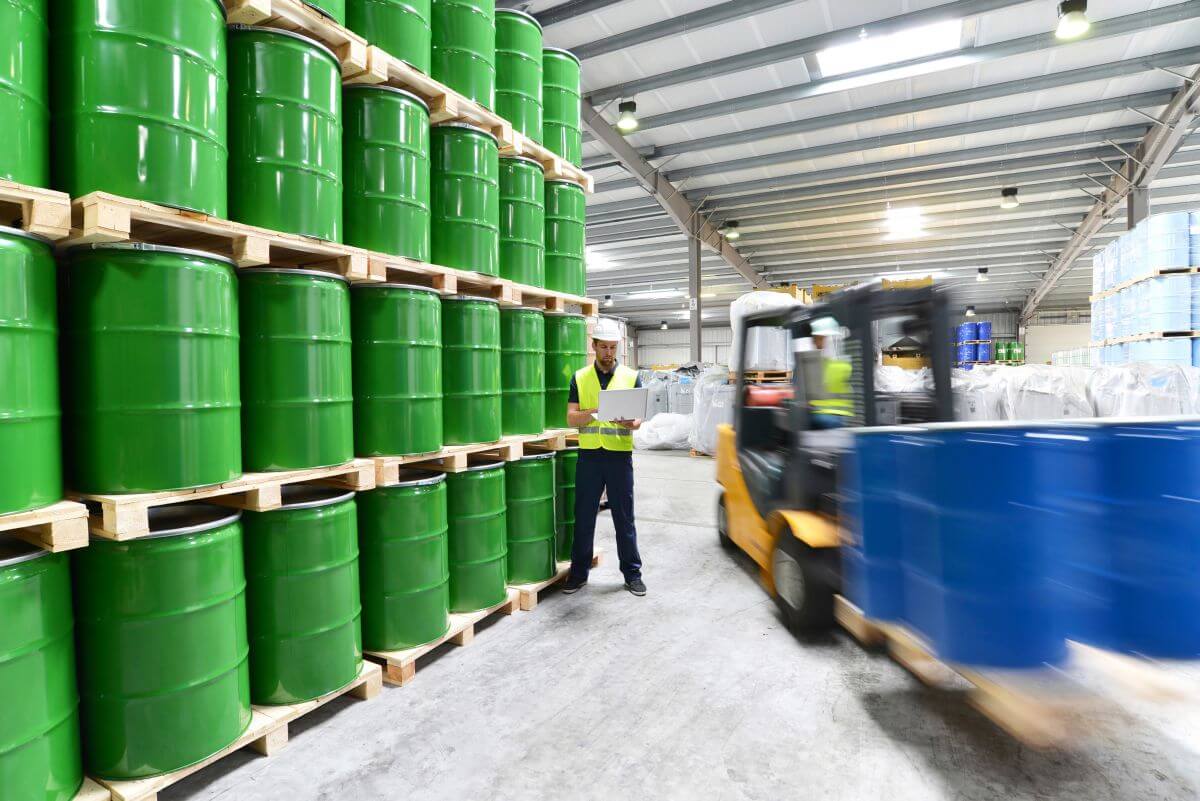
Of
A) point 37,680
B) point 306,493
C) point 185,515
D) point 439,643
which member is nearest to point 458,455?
point 306,493

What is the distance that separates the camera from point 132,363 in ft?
6.81

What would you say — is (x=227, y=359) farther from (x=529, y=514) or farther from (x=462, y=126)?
(x=529, y=514)

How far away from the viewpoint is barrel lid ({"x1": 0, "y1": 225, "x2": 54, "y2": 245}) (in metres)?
1.77

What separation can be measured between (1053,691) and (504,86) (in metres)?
4.07

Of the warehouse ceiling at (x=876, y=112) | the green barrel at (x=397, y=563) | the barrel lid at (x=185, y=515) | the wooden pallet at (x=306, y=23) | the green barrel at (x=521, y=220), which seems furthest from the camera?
the warehouse ceiling at (x=876, y=112)

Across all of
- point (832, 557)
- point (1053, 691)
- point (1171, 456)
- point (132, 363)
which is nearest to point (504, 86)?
point (132, 363)

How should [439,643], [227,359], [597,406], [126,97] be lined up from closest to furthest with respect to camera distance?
[126,97] → [227,359] → [439,643] → [597,406]

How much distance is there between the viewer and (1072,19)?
5.59m

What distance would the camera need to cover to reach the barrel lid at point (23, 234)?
177cm

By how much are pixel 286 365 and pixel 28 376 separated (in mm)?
825

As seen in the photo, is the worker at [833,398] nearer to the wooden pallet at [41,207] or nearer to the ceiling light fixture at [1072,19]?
the wooden pallet at [41,207]

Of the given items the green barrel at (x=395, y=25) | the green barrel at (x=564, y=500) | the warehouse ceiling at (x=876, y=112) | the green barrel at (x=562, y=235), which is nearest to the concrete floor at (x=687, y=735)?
the green barrel at (x=564, y=500)

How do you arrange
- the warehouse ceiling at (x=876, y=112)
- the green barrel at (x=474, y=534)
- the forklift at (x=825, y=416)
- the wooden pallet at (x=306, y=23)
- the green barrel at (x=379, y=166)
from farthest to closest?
the warehouse ceiling at (x=876, y=112)
the green barrel at (x=474, y=534)
the forklift at (x=825, y=416)
the green barrel at (x=379, y=166)
the wooden pallet at (x=306, y=23)

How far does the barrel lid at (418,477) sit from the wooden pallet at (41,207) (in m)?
1.60
